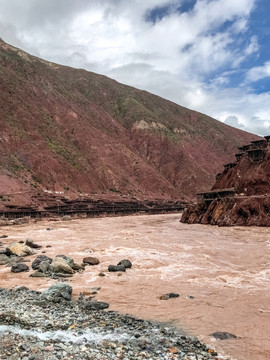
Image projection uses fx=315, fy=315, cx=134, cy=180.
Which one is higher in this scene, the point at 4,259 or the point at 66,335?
the point at 66,335

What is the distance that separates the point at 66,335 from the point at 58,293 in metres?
3.37

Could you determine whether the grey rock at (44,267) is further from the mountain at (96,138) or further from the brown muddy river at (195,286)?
the mountain at (96,138)

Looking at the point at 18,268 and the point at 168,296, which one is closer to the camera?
the point at 168,296

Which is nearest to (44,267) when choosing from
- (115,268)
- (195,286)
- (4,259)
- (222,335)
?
(115,268)

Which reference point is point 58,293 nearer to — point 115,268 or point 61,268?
point 61,268

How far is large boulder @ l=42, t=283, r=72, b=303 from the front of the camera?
402 inches

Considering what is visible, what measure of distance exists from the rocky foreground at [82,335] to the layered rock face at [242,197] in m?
29.7

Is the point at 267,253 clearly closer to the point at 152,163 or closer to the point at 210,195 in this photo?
the point at 210,195

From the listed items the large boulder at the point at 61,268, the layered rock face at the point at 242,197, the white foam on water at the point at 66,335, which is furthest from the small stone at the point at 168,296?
the layered rock face at the point at 242,197

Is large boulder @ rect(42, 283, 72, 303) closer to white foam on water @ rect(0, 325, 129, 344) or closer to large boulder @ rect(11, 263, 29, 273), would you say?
white foam on water @ rect(0, 325, 129, 344)

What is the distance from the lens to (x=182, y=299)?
35.2 feet

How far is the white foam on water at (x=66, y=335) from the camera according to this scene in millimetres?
7012

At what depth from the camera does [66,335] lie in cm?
727

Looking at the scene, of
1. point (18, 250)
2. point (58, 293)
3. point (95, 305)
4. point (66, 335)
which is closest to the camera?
point (66, 335)
